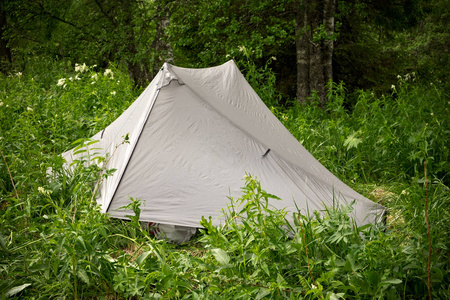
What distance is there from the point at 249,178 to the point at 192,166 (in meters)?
1.18

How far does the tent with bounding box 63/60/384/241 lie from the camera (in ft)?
11.4

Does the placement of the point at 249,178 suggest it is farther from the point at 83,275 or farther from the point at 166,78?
the point at 166,78

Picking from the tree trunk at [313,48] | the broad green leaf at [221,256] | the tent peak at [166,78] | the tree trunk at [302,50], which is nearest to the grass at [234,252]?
the broad green leaf at [221,256]

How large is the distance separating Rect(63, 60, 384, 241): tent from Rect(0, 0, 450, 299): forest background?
220mm

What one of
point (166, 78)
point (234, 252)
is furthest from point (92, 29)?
point (234, 252)

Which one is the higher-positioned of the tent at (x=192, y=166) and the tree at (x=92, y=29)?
the tree at (x=92, y=29)

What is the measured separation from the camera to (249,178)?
8.32ft

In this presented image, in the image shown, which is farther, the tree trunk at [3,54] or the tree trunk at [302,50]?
the tree trunk at [3,54]

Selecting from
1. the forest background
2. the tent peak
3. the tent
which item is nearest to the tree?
the forest background

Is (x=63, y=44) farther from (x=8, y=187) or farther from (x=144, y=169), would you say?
(x=144, y=169)

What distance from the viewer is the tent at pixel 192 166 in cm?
347

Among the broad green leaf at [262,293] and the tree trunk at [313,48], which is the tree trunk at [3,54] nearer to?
the tree trunk at [313,48]

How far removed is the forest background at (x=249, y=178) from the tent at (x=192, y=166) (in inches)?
8.7

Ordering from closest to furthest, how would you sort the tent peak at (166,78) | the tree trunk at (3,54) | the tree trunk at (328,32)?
the tent peak at (166,78) → the tree trunk at (328,32) → the tree trunk at (3,54)
